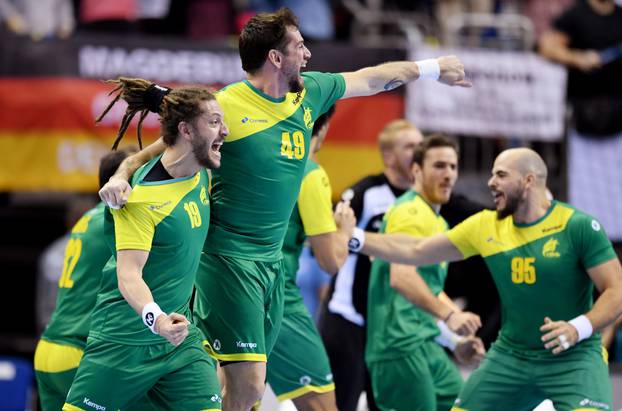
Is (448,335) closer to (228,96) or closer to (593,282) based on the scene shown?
(593,282)

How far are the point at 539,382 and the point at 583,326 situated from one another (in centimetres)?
47

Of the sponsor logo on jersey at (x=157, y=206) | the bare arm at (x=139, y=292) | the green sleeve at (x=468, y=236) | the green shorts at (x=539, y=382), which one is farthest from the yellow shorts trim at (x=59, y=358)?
the green sleeve at (x=468, y=236)

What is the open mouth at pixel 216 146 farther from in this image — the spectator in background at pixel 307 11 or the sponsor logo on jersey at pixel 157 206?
the spectator in background at pixel 307 11

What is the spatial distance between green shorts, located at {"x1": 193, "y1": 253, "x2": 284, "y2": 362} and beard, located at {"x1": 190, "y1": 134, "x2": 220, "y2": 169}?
693 mm

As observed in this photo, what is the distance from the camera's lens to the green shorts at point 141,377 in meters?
6.64

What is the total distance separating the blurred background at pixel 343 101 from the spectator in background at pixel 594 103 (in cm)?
1

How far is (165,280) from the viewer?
6.63 meters

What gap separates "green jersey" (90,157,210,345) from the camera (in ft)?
21.4

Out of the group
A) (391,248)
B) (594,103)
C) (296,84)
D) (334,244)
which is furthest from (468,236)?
(594,103)

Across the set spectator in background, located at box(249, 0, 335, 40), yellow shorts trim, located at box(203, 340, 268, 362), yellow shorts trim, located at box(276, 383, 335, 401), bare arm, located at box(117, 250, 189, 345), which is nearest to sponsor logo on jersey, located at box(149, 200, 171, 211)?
bare arm, located at box(117, 250, 189, 345)

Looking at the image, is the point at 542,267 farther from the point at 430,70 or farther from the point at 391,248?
the point at 430,70

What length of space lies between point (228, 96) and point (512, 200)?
6.80ft

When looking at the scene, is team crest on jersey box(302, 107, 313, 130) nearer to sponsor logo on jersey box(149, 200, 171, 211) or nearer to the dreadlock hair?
the dreadlock hair

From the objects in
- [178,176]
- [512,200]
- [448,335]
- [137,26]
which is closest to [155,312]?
[178,176]
